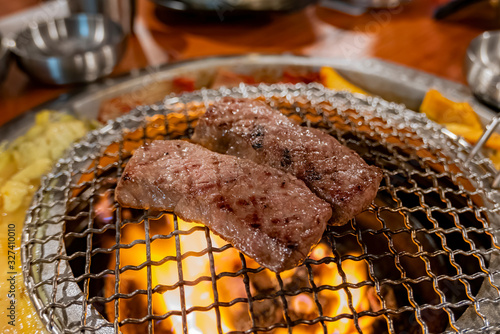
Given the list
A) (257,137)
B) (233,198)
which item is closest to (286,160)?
(257,137)

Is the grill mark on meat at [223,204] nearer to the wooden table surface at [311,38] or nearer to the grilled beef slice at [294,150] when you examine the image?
the grilled beef slice at [294,150]

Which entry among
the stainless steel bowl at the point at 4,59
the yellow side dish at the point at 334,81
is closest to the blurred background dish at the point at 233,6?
the yellow side dish at the point at 334,81

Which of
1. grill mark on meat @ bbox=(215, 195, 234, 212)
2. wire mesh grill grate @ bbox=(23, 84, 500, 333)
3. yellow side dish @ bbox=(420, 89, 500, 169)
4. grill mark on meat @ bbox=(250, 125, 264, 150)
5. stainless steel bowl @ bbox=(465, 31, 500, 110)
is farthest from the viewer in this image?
stainless steel bowl @ bbox=(465, 31, 500, 110)

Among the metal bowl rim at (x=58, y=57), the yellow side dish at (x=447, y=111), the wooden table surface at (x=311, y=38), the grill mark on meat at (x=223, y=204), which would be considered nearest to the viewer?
the grill mark on meat at (x=223, y=204)

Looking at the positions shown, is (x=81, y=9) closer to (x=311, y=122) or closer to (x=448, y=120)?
(x=311, y=122)

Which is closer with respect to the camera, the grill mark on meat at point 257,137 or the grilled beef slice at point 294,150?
the grilled beef slice at point 294,150

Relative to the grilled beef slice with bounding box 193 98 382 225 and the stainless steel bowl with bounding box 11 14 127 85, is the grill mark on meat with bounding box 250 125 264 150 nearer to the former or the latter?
the grilled beef slice with bounding box 193 98 382 225

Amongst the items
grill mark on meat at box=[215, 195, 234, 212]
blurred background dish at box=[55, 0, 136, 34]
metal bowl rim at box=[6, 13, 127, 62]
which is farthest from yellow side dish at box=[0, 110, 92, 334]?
blurred background dish at box=[55, 0, 136, 34]
